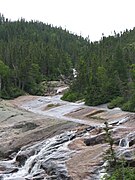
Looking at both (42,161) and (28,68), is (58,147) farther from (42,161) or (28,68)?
(28,68)

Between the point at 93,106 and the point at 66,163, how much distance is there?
34296mm

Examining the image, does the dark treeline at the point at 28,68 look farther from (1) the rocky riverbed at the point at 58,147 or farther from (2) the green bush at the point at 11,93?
(1) the rocky riverbed at the point at 58,147

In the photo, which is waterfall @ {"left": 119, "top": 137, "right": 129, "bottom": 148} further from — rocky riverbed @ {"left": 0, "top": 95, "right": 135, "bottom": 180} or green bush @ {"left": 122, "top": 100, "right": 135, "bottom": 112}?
green bush @ {"left": 122, "top": 100, "right": 135, "bottom": 112}

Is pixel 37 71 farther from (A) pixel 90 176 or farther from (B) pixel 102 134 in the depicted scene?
(A) pixel 90 176

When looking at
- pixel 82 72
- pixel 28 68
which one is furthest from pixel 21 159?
pixel 28 68

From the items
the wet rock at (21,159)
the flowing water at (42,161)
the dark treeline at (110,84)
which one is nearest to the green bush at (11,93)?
the dark treeline at (110,84)

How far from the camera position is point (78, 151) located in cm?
3133

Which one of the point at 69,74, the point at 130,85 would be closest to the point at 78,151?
the point at 130,85

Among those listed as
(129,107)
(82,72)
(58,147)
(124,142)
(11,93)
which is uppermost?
(82,72)

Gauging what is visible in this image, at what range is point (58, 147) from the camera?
113 feet

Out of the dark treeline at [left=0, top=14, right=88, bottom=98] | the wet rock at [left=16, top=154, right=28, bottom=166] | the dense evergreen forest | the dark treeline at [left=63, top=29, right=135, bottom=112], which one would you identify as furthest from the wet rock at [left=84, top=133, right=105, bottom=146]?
the dark treeline at [left=0, top=14, right=88, bottom=98]

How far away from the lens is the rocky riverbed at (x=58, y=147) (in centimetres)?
2814

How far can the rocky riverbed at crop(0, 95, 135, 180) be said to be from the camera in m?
28.1

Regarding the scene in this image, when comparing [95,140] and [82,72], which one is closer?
A: [95,140]
